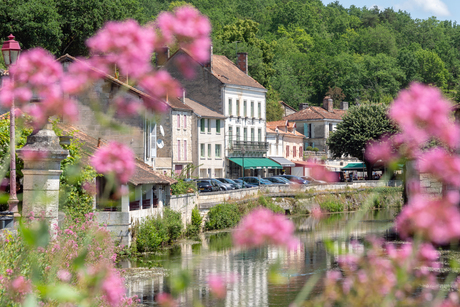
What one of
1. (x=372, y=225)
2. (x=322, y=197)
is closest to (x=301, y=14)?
(x=322, y=197)

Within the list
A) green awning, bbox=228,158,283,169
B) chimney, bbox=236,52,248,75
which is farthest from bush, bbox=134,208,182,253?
chimney, bbox=236,52,248,75

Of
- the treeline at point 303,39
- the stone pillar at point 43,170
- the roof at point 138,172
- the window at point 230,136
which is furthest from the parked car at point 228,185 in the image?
the stone pillar at point 43,170

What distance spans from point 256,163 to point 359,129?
37.7 ft

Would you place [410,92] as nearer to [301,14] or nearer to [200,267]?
[200,267]

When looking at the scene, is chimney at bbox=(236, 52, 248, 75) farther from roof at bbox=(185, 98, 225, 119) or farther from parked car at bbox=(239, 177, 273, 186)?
parked car at bbox=(239, 177, 273, 186)

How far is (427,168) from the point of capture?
2.94 metres

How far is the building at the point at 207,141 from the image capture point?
58875mm

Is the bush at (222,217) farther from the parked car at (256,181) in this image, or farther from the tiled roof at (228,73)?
the tiled roof at (228,73)

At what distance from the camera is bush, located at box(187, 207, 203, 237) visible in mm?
39125

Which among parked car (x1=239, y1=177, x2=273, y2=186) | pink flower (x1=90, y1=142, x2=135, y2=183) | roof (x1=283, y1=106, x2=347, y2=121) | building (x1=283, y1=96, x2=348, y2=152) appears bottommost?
pink flower (x1=90, y1=142, x2=135, y2=183)

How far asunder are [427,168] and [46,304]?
24.3ft

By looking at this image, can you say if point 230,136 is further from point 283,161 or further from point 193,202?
point 193,202

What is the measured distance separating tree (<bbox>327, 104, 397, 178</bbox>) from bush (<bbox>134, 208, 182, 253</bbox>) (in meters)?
36.2

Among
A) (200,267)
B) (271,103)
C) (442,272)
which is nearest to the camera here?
(442,272)
